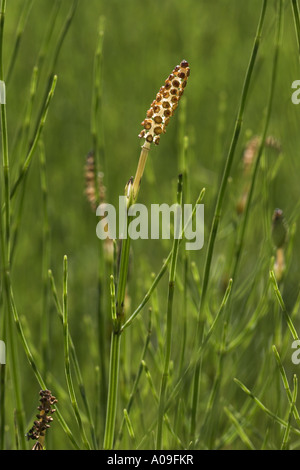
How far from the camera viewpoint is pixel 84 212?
1.75 m

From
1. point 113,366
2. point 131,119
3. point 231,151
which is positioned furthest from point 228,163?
point 131,119

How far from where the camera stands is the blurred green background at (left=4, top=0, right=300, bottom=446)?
1565 mm

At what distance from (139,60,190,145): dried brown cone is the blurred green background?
55 centimetres

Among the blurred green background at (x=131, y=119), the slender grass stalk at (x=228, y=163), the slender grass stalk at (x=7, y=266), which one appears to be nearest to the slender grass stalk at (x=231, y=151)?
the slender grass stalk at (x=228, y=163)

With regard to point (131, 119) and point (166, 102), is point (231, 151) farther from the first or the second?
point (131, 119)

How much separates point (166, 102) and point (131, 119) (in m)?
1.50

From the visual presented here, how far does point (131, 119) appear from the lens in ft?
6.86

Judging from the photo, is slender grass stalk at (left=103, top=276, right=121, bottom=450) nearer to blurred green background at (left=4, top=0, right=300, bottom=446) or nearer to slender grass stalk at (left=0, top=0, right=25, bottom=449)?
slender grass stalk at (left=0, top=0, right=25, bottom=449)

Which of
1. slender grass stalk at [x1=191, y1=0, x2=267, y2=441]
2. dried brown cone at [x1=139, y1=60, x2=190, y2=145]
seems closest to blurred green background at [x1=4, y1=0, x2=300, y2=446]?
slender grass stalk at [x1=191, y1=0, x2=267, y2=441]

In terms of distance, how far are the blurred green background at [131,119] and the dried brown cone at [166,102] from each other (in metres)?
0.55

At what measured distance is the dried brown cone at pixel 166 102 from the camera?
0.61 metres
